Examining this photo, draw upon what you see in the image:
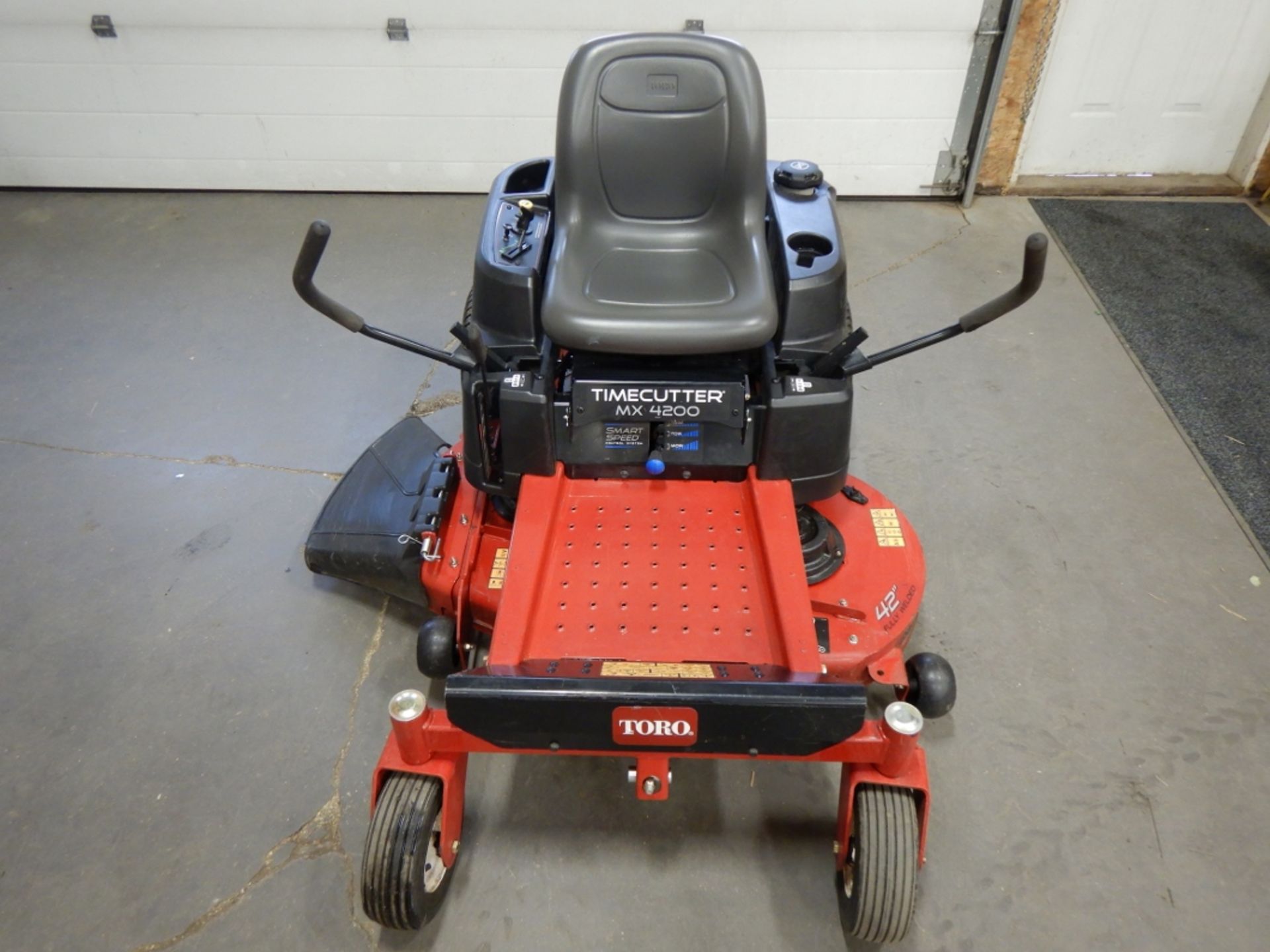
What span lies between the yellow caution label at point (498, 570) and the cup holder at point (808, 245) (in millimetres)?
881

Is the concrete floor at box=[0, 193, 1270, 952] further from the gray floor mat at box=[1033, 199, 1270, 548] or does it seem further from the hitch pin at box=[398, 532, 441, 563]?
the hitch pin at box=[398, 532, 441, 563]

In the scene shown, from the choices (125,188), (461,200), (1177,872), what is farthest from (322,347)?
(1177,872)

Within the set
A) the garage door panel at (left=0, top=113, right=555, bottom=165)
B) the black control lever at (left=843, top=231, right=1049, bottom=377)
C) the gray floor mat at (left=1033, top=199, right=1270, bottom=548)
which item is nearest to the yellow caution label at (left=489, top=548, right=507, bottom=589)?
the black control lever at (left=843, top=231, right=1049, bottom=377)

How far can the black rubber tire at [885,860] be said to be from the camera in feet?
4.61

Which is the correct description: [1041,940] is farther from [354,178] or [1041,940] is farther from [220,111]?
[220,111]

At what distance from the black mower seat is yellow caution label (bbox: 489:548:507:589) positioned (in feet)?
1.54

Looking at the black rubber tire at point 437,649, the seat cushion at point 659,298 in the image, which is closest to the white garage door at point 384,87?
the seat cushion at point 659,298

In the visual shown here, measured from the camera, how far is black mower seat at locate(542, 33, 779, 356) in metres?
1.77

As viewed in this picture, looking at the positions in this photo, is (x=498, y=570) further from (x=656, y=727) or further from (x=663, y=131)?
(x=663, y=131)

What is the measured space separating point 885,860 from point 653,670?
48cm

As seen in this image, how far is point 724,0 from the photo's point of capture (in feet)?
11.1

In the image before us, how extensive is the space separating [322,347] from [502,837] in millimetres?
1881

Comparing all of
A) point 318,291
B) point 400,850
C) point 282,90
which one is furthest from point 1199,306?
point 282,90

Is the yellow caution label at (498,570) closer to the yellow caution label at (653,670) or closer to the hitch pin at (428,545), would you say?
the hitch pin at (428,545)
